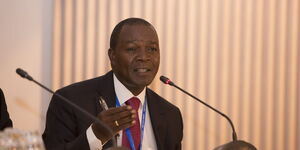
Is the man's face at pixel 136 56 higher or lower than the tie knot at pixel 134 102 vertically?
higher

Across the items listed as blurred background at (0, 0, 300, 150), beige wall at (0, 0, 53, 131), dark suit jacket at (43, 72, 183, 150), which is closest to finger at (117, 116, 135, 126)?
dark suit jacket at (43, 72, 183, 150)

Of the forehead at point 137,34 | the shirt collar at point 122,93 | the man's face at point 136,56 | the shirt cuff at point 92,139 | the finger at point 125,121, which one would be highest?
the forehead at point 137,34

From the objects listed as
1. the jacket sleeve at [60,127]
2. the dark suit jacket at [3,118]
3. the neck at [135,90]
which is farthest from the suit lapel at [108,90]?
the dark suit jacket at [3,118]

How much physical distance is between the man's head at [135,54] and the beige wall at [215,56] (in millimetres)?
929

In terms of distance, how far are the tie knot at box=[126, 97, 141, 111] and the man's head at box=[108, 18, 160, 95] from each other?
4cm

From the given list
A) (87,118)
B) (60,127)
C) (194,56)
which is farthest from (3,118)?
(194,56)

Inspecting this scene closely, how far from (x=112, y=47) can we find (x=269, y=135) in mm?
1700

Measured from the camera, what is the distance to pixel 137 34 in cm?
281

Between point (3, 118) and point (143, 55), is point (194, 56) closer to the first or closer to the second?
point (143, 55)

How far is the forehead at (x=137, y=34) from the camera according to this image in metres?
2.81

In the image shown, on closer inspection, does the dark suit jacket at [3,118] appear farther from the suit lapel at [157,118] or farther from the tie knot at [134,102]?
the suit lapel at [157,118]

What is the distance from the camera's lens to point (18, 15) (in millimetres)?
3799

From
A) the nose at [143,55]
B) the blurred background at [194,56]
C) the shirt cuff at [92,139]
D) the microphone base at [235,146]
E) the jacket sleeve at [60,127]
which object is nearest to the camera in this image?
the microphone base at [235,146]

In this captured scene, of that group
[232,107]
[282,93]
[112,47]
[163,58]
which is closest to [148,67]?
[112,47]
